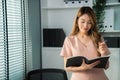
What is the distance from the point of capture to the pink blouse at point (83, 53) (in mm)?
1692

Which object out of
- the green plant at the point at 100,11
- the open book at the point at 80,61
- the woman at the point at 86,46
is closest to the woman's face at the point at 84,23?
the woman at the point at 86,46

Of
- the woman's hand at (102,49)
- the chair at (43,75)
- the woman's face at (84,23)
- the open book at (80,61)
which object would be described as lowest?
the chair at (43,75)

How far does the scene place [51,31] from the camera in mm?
3119

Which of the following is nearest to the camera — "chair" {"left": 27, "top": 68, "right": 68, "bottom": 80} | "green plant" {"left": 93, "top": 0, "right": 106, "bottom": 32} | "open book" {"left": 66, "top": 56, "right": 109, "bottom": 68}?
"open book" {"left": 66, "top": 56, "right": 109, "bottom": 68}

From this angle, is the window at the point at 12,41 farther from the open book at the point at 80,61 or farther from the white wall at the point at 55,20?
the open book at the point at 80,61

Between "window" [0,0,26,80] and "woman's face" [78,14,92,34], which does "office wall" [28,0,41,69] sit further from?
"woman's face" [78,14,92,34]

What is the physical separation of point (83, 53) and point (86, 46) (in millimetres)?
61

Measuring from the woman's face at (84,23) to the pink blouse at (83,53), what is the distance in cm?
10

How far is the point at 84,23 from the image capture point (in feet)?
5.64

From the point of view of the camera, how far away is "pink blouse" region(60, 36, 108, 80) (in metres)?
1.69

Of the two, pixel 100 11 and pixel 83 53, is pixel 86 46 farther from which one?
pixel 100 11

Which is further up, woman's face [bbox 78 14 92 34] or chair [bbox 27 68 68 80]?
woman's face [bbox 78 14 92 34]

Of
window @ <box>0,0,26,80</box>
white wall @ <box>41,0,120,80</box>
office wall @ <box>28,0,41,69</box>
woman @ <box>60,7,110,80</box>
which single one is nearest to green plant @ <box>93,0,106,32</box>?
white wall @ <box>41,0,120,80</box>

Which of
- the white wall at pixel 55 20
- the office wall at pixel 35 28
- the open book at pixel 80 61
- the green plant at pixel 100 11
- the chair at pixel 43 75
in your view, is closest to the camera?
the open book at pixel 80 61
